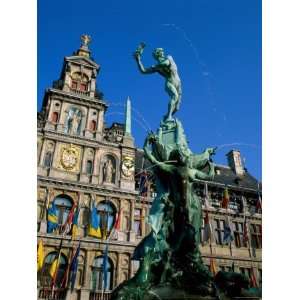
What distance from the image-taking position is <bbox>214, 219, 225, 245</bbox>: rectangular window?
86.2ft

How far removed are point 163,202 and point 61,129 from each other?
17178 millimetres

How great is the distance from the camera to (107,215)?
23.3m

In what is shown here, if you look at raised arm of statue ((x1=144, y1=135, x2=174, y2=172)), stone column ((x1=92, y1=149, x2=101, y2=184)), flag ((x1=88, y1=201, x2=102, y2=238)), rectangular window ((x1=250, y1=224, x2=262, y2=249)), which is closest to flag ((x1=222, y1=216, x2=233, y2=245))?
rectangular window ((x1=250, y1=224, x2=262, y2=249))

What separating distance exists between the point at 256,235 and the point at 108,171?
1250 cm

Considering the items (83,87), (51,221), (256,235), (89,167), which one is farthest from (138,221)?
(83,87)

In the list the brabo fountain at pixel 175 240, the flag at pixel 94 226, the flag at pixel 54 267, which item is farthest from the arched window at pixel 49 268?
the brabo fountain at pixel 175 240

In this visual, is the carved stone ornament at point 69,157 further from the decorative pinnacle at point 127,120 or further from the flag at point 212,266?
the flag at point 212,266

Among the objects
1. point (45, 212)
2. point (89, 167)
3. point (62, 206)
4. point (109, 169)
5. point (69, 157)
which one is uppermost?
point (69, 157)

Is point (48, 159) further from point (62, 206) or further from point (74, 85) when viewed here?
point (74, 85)

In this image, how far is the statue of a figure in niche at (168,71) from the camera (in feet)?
37.5

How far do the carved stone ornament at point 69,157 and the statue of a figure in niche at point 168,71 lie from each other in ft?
45.1

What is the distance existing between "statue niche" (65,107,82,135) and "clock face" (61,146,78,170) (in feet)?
4.77

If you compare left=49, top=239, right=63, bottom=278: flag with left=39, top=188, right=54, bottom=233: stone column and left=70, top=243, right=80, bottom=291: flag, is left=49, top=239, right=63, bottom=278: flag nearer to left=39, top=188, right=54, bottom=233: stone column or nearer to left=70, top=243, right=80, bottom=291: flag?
left=70, top=243, right=80, bottom=291: flag

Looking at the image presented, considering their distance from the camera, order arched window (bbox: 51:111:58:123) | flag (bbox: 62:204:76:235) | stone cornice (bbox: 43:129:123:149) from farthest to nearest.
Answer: arched window (bbox: 51:111:58:123) → stone cornice (bbox: 43:129:123:149) → flag (bbox: 62:204:76:235)
